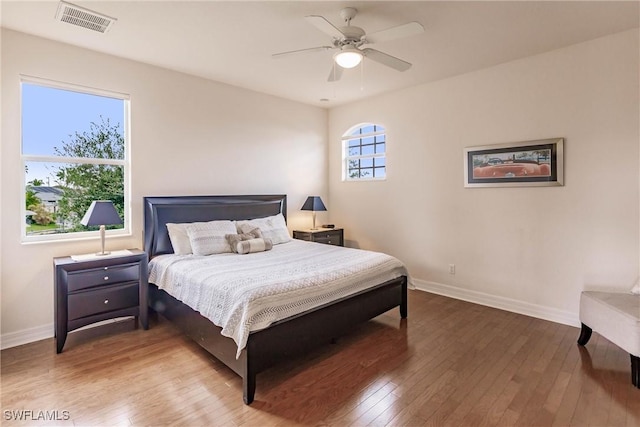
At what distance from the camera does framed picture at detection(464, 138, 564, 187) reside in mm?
3510

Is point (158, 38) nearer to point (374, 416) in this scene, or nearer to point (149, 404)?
point (149, 404)

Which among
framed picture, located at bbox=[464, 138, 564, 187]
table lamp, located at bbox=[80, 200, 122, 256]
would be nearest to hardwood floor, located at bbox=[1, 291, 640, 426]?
table lamp, located at bbox=[80, 200, 122, 256]

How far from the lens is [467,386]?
2365 millimetres

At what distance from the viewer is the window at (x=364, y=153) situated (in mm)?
5230

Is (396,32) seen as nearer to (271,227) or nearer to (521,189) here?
Result: (521,189)

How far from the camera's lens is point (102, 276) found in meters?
3.07

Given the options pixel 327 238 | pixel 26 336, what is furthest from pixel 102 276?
pixel 327 238

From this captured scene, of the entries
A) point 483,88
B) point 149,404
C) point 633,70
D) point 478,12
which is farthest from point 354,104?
point 149,404

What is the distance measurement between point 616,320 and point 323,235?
350cm

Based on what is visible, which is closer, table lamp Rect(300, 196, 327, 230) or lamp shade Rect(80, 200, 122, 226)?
lamp shade Rect(80, 200, 122, 226)

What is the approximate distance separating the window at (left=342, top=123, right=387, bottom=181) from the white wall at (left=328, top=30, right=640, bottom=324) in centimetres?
19

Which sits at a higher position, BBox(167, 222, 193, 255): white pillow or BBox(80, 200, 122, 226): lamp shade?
BBox(80, 200, 122, 226): lamp shade

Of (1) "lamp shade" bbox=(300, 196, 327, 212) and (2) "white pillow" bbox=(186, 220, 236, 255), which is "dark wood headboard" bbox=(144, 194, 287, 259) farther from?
(1) "lamp shade" bbox=(300, 196, 327, 212)

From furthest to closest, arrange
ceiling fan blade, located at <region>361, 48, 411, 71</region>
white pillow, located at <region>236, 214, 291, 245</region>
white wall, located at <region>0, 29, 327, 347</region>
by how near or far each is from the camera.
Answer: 1. white pillow, located at <region>236, 214, 291, 245</region>
2. white wall, located at <region>0, 29, 327, 347</region>
3. ceiling fan blade, located at <region>361, 48, 411, 71</region>
